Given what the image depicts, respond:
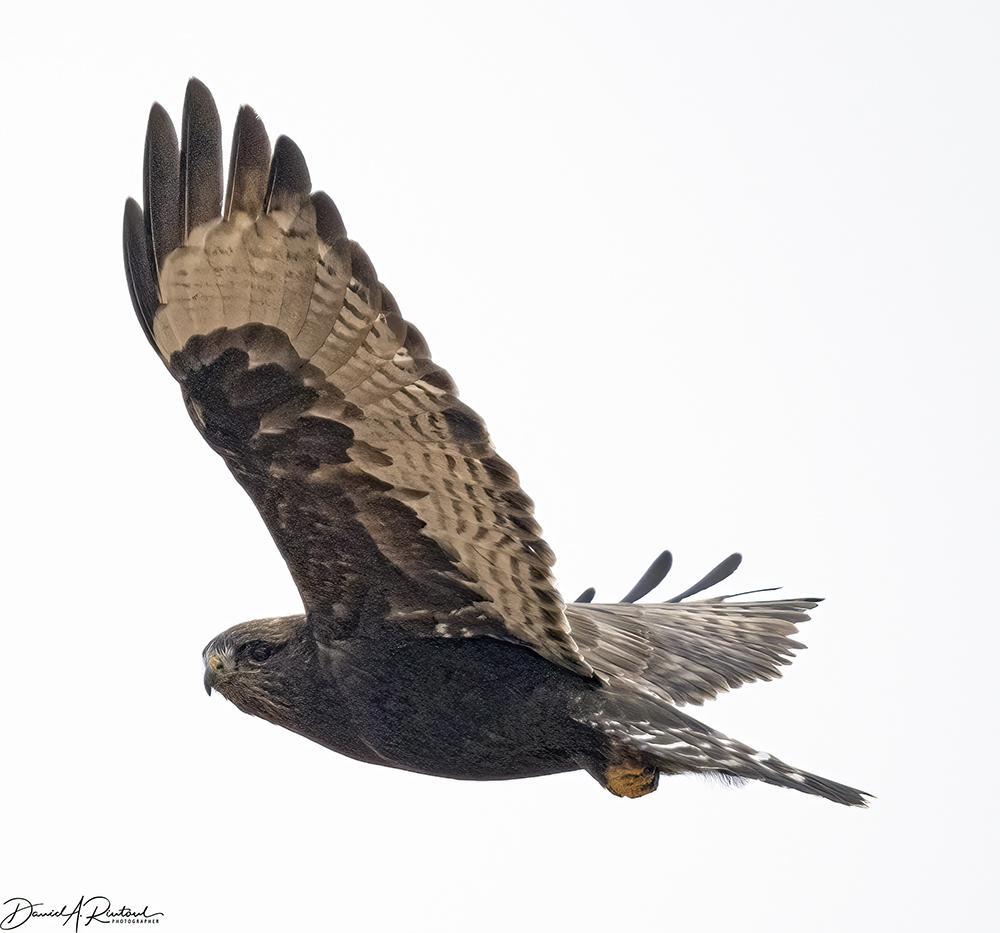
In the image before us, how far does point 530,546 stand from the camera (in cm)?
606

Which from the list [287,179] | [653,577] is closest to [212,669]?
[287,179]

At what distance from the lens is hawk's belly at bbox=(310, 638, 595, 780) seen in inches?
249

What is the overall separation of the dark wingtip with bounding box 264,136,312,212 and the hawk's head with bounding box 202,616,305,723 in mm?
1681

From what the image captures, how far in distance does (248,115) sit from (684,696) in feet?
9.65

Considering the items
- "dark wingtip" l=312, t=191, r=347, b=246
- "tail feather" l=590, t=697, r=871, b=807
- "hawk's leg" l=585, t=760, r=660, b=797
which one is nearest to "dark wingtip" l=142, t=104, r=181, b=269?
"dark wingtip" l=312, t=191, r=347, b=246

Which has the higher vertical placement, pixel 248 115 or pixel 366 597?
pixel 248 115

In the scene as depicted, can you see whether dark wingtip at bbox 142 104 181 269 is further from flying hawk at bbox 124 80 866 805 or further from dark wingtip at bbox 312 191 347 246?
dark wingtip at bbox 312 191 347 246

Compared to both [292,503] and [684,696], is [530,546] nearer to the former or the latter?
[292,503]

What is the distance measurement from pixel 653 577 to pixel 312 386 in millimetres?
3583

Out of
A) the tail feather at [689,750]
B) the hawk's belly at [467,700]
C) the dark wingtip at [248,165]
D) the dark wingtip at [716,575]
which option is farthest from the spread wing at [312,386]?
the dark wingtip at [716,575]

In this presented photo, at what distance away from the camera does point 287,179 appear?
5.67 metres

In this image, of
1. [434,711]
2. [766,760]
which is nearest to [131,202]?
[434,711]

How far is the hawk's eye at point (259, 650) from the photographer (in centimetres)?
678

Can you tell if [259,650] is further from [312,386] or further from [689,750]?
[689,750]
